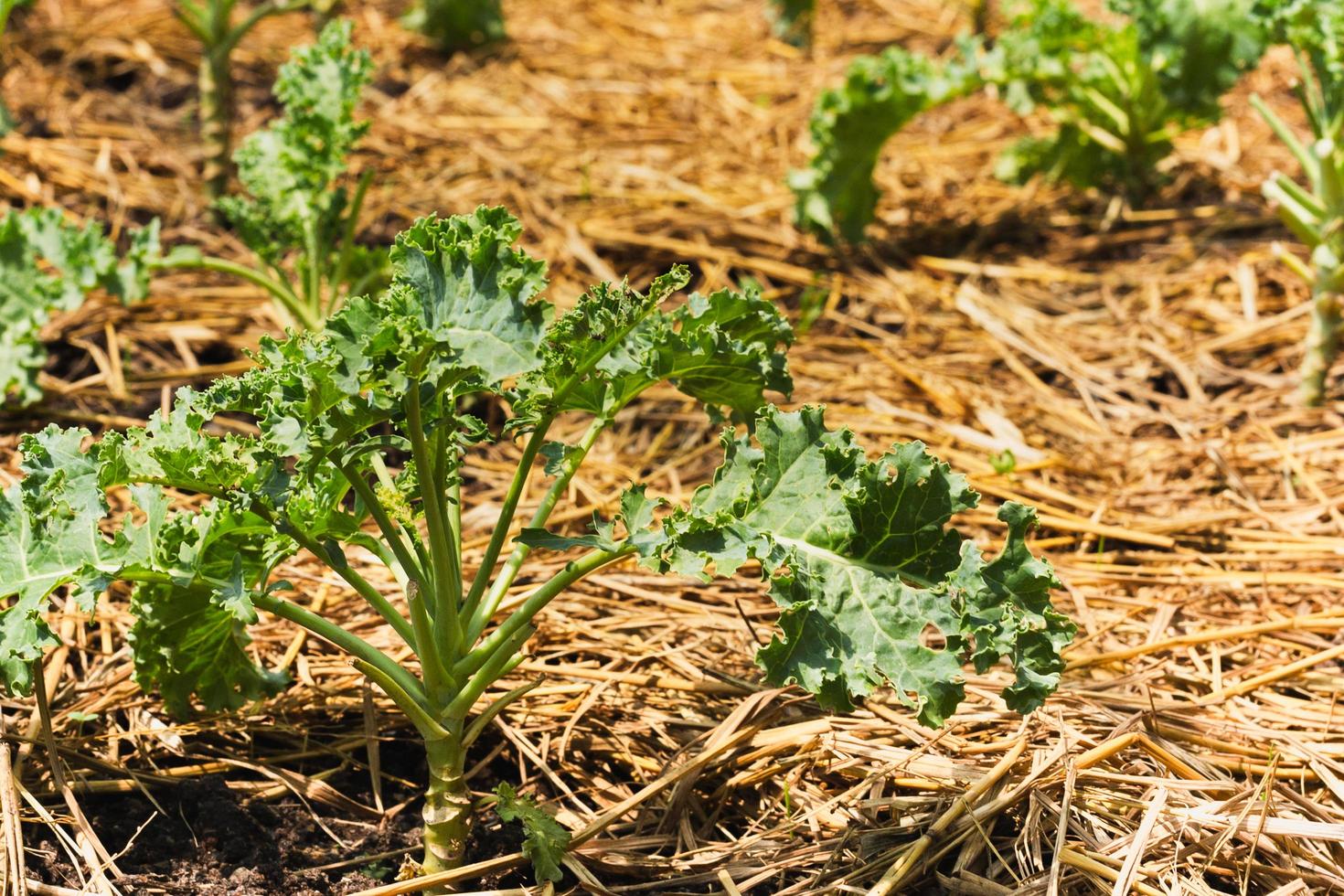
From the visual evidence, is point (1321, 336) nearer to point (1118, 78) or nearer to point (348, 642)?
point (1118, 78)

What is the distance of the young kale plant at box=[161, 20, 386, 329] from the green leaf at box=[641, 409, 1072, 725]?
5.86 ft

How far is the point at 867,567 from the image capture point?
1.94m


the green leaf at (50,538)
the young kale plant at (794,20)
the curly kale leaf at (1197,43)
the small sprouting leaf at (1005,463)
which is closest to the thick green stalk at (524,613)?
the green leaf at (50,538)

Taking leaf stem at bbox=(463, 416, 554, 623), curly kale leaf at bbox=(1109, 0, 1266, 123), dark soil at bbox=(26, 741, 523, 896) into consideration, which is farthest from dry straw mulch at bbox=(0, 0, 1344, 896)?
curly kale leaf at bbox=(1109, 0, 1266, 123)

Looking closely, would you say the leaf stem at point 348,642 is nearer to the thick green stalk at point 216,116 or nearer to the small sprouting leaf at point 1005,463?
the small sprouting leaf at point 1005,463

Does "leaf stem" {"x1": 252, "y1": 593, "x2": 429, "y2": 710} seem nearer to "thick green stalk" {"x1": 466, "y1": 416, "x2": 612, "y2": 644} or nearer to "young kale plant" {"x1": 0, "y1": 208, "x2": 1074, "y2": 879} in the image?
"young kale plant" {"x1": 0, "y1": 208, "x2": 1074, "y2": 879}

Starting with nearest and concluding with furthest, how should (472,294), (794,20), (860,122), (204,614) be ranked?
(472,294) < (204,614) < (860,122) < (794,20)

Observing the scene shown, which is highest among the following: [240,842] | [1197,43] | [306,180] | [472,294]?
[1197,43]

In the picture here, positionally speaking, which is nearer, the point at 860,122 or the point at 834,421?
the point at 834,421

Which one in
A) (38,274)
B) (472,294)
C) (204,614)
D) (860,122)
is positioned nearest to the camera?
(472,294)

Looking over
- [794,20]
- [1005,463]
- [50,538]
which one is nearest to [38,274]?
[50,538]

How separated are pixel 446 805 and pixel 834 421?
5.99ft

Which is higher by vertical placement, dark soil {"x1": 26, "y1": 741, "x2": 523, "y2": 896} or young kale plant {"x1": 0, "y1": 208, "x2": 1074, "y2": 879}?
young kale plant {"x1": 0, "y1": 208, "x2": 1074, "y2": 879}

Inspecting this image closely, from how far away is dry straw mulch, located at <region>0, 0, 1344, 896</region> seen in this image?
2.14 meters
